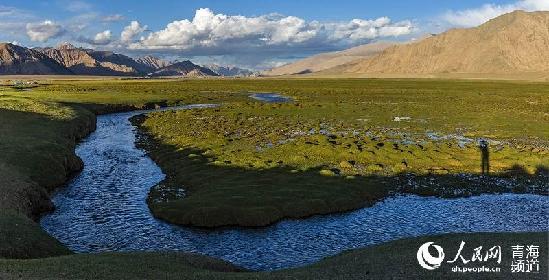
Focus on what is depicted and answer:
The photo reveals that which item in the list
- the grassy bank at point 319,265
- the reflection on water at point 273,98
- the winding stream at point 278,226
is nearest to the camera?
the grassy bank at point 319,265

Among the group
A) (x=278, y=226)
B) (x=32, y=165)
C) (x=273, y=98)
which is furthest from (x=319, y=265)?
Result: (x=273, y=98)

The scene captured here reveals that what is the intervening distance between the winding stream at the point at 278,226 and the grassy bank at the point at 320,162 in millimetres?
1755

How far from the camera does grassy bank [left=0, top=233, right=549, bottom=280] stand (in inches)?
859

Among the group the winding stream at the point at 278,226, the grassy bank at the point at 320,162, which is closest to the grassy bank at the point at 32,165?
the winding stream at the point at 278,226

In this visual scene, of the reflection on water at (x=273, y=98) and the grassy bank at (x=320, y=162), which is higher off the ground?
the reflection on water at (x=273, y=98)

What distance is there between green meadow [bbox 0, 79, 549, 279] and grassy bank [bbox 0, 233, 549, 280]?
4.6 inches

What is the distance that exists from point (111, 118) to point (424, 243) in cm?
9484

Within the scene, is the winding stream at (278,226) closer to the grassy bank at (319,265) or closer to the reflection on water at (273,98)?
the grassy bank at (319,265)

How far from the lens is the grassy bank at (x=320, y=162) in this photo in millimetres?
41562

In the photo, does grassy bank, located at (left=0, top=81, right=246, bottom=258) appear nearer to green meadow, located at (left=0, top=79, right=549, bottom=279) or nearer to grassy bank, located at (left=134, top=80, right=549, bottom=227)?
green meadow, located at (left=0, top=79, right=549, bottom=279)

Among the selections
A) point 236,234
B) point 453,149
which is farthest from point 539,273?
point 453,149

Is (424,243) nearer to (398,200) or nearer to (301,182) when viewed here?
(398,200)

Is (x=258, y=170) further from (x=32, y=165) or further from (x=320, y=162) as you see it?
(x=32, y=165)

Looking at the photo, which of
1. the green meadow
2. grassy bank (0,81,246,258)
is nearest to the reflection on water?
the green meadow
